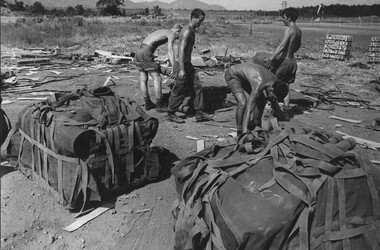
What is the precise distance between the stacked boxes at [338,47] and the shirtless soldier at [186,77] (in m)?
14.0

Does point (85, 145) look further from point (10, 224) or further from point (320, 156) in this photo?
point (320, 156)

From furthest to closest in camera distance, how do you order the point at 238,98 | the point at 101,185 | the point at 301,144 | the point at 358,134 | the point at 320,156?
the point at 358,134
the point at 238,98
the point at 101,185
the point at 301,144
the point at 320,156

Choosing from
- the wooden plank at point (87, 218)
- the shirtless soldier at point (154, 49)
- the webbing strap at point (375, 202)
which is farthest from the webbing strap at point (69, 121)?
the shirtless soldier at point (154, 49)

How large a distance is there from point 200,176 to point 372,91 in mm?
11353

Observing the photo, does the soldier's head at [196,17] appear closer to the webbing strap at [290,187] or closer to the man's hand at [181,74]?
the man's hand at [181,74]

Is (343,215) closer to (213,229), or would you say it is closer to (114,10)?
(213,229)

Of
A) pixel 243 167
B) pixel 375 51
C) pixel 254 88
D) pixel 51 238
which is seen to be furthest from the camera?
pixel 375 51

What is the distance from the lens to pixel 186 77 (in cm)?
843

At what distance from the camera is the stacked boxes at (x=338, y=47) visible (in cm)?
1925

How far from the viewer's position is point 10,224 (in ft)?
13.7

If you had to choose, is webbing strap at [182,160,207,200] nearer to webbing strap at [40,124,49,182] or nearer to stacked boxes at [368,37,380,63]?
webbing strap at [40,124,49,182]

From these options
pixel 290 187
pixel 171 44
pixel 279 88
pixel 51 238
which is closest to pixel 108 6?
pixel 171 44

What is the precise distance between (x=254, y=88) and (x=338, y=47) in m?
16.4

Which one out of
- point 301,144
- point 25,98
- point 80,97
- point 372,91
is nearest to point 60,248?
point 80,97
